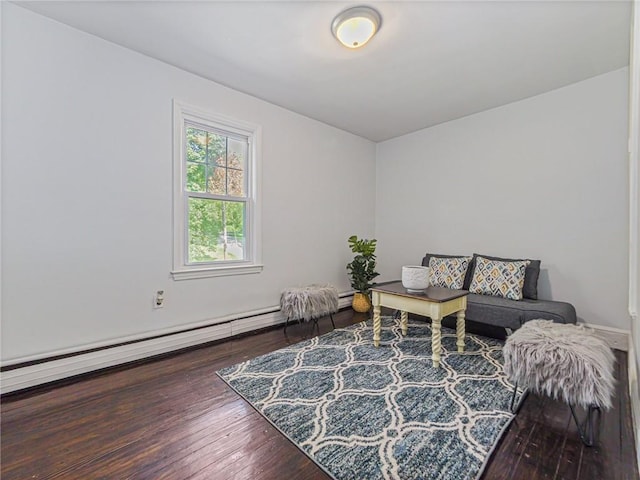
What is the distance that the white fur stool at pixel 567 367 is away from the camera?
59.8 inches

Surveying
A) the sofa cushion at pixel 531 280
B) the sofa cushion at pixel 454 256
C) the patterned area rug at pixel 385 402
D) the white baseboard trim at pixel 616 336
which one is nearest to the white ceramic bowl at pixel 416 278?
the patterned area rug at pixel 385 402

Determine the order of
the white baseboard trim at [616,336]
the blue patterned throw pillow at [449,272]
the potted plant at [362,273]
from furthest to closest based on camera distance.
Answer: the potted plant at [362,273], the blue patterned throw pillow at [449,272], the white baseboard trim at [616,336]

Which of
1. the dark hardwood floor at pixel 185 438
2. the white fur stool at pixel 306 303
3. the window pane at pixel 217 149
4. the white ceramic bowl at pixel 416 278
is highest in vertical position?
the window pane at pixel 217 149

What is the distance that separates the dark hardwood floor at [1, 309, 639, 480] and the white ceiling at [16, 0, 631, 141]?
2655 millimetres

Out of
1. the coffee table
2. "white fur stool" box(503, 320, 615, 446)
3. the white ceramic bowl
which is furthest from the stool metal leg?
the white ceramic bowl

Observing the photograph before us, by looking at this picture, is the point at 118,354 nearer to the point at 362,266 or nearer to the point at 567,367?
the point at 362,266

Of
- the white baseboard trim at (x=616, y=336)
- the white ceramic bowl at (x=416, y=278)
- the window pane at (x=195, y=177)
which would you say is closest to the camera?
the white ceramic bowl at (x=416, y=278)

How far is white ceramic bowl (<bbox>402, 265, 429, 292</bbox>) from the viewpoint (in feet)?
8.40

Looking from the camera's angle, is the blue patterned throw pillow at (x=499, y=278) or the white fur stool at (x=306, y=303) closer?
the blue patterned throw pillow at (x=499, y=278)

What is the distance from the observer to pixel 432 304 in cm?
234

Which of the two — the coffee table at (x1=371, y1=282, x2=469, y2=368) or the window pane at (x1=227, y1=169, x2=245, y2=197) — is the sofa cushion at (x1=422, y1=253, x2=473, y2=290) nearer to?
the coffee table at (x1=371, y1=282, x2=469, y2=368)

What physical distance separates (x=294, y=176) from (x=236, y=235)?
1.08 meters

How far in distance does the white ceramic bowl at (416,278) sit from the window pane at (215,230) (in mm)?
1824

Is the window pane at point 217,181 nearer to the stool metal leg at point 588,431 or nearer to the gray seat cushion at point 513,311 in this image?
the gray seat cushion at point 513,311
